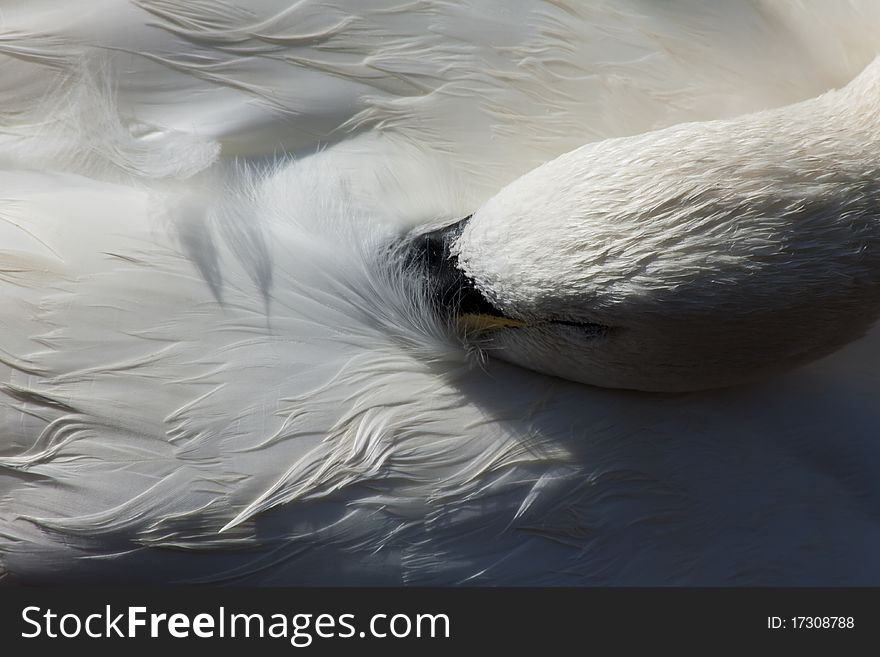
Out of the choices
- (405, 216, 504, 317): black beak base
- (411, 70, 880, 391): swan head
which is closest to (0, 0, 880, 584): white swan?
(405, 216, 504, 317): black beak base

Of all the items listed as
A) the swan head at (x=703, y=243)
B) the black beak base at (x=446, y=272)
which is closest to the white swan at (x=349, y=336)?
the black beak base at (x=446, y=272)

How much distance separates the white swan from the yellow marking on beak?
0.09 ft

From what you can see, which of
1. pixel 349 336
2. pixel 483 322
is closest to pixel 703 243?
pixel 483 322

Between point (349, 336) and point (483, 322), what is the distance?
28 cm

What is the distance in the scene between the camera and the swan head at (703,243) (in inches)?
55.4

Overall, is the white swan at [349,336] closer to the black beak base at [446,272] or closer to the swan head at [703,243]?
the black beak base at [446,272]

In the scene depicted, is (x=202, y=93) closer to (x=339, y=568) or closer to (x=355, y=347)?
(x=355, y=347)

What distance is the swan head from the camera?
55.4 inches

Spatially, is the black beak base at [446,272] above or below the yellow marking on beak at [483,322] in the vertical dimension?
above

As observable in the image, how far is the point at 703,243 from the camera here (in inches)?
55.4

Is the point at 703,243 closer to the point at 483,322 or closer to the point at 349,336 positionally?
the point at 483,322

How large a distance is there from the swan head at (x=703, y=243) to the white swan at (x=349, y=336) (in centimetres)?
16

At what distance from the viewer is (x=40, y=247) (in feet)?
5.68

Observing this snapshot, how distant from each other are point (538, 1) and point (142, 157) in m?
0.86
